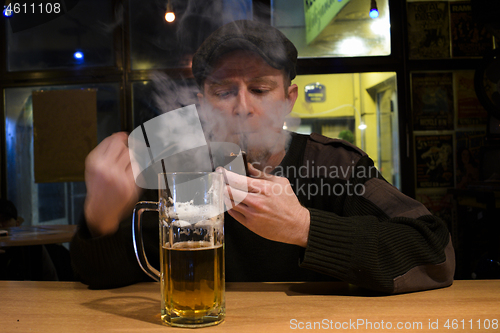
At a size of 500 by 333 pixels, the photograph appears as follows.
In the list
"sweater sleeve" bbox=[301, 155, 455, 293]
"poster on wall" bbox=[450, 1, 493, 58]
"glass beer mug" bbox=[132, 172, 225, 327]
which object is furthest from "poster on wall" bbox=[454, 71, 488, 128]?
"glass beer mug" bbox=[132, 172, 225, 327]

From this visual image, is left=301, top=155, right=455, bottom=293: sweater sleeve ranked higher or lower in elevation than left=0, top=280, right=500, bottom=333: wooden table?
higher

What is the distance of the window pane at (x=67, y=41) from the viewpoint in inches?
173

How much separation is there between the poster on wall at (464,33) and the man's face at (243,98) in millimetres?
3097

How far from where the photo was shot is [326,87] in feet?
13.6

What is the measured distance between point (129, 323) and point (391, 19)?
4139 millimetres

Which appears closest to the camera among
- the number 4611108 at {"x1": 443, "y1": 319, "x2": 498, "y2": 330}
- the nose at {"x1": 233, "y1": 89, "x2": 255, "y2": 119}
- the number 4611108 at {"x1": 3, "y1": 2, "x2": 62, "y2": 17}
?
the number 4611108 at {"x1": 443, "y1": 319, "x2": 498, "y2": 330}

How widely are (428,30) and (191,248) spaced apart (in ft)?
13.7

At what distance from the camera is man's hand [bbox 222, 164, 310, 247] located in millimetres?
863

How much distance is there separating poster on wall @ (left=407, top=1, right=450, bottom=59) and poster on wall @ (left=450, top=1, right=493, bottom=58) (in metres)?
0.06

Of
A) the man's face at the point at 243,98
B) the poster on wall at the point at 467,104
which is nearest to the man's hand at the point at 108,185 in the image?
the man's face at the point at 243,98

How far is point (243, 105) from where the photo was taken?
1.70 metres

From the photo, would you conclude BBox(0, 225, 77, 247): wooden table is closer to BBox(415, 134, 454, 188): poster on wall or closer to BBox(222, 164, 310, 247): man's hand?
BBox(222, 164, 310, 247): man's hand

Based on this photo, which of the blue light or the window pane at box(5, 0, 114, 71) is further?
the window pane at box(5, 0, 114, 71)

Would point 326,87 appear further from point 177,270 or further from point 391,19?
point 177,270
